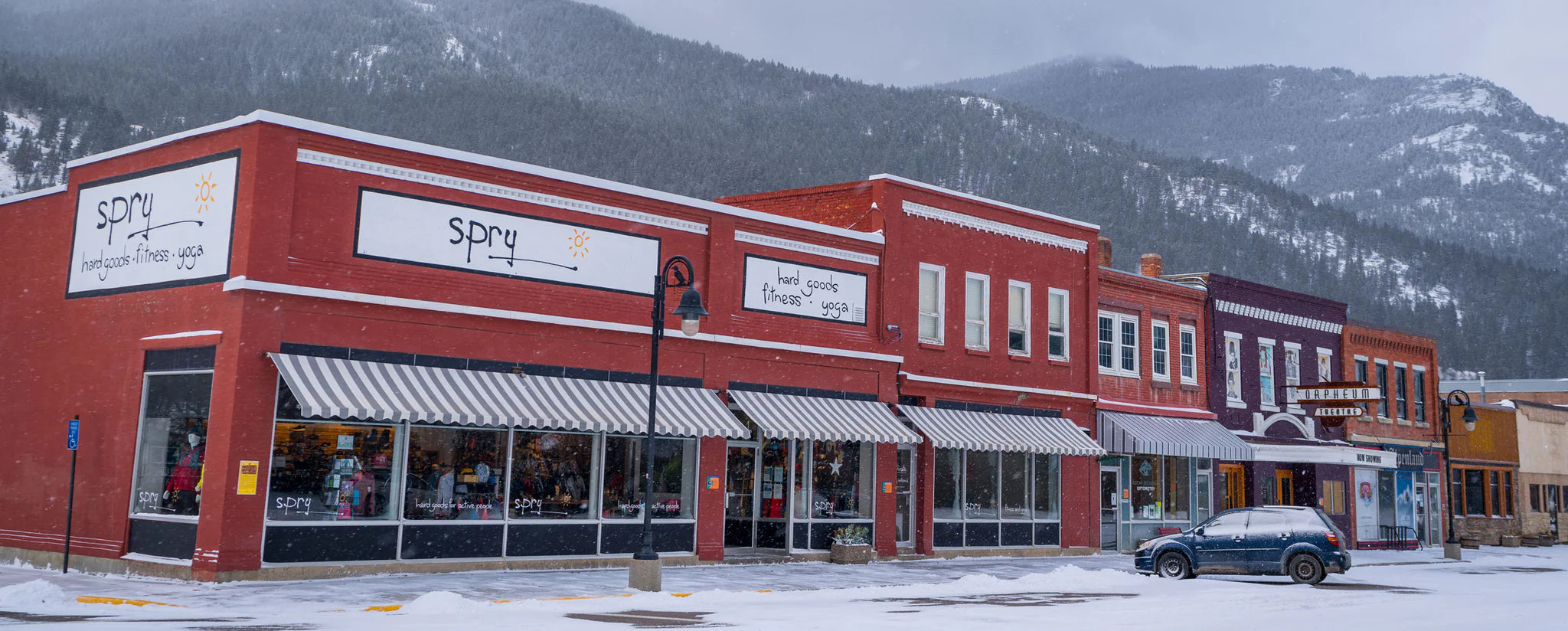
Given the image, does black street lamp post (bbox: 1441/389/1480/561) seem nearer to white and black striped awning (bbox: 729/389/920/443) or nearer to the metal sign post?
white and black striped awning (bbox: 729/389/920/443)

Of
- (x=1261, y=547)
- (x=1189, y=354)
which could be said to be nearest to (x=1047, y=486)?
(x=1261, y=547)

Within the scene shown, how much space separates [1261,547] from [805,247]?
35.3 feet

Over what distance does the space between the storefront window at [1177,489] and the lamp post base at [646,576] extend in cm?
2177

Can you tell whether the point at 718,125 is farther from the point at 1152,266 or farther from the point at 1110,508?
Result: the point at 1110,508

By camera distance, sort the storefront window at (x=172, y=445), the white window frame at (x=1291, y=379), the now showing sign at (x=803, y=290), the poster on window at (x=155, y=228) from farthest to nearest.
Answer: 1. the white window frame at (x=1291, y=379)
2. the now showing sign at (x=803, y=290)
3. the poster on window at (x=155, y=228)
4. the storefront window at (x=172, y=445)

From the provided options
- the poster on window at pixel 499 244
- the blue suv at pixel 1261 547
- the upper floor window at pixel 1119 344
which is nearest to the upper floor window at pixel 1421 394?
the upper floor window at pixel 1119 344

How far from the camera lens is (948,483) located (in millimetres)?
29375

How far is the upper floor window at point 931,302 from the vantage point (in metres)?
29.3

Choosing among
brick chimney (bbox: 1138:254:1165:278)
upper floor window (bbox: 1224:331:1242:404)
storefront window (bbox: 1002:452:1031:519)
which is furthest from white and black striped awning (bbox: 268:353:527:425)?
brick chimney (bbox: 1138:254:1165:278)

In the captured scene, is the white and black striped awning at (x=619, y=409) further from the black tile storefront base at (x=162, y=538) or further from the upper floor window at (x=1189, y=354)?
the upper floor window at (x=1189, y=354)

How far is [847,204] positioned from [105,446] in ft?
52.0

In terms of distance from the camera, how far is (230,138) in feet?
63.5

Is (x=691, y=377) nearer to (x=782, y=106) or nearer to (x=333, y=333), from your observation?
(x=333, y=333)

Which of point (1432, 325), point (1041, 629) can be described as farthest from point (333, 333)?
point (1432, 325)
